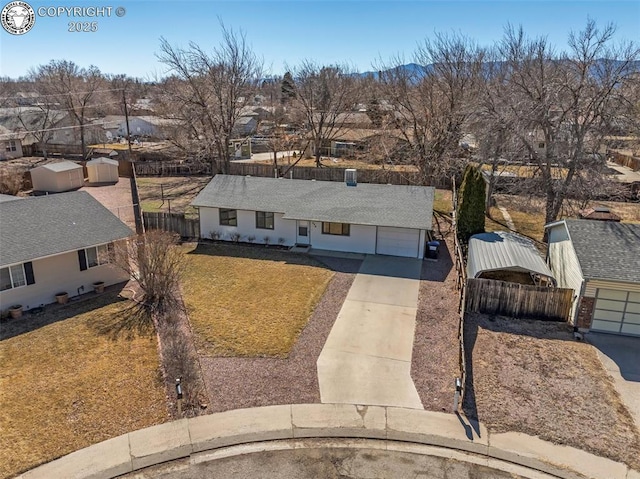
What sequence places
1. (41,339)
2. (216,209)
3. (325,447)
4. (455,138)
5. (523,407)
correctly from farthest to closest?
(455,138) → (216,209) → (41,339) → (523,407) → (325,447)

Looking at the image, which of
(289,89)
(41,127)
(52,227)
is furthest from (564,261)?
(41,127)

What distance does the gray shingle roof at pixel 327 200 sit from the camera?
23.3 m

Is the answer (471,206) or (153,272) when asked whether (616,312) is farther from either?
(153,272)

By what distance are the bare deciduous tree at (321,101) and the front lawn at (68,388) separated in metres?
35.4

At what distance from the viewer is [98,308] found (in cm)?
1747

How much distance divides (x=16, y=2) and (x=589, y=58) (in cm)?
2764

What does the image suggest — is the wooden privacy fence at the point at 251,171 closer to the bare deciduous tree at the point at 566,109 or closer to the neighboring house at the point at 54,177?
the neighboring house at the point at 54,177

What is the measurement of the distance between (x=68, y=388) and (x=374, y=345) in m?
9.23

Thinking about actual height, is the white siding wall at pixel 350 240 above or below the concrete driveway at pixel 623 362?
above

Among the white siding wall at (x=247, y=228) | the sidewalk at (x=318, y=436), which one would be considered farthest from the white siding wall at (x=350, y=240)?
the sidewalk at (x=318, y=436)

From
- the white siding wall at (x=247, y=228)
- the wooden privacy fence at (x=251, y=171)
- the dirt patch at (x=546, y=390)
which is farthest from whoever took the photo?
the wooden privacy fence at (x=251, y=171)

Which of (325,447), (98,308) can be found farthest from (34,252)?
(325,447)

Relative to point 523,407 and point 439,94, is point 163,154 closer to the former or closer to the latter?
point 439,94

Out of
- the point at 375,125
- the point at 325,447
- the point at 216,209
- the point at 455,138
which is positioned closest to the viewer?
the point at 325,447
